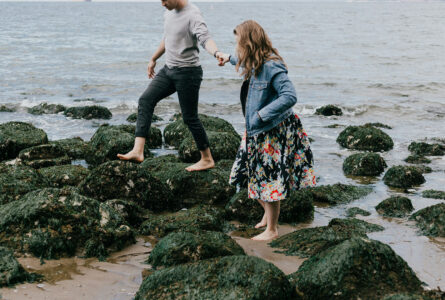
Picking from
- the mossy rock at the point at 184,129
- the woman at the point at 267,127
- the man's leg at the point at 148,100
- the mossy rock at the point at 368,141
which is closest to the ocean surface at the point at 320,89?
the mossy rock at the point at 368,141

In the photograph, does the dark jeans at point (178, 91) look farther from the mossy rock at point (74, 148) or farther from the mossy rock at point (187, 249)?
the mossy rock at point (74, 148)

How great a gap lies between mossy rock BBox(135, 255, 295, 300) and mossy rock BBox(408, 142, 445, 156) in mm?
7183

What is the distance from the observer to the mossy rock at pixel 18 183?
5301mm

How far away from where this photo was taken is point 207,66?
25688 millimetres

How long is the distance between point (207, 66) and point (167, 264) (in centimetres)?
2230

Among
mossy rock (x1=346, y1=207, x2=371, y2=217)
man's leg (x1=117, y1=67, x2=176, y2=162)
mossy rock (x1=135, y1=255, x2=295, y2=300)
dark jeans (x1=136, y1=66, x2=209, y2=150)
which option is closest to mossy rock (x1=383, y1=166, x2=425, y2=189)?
mossy rock (x1=346, y1=207, x2=371, y2=217)

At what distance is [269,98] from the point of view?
4.53 m

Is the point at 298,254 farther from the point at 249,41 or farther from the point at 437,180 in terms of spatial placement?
the point at 437,180

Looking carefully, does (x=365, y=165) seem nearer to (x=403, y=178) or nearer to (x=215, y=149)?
(x=403, y=178)

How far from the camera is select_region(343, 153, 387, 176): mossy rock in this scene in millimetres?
8078

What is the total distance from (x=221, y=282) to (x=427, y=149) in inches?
301

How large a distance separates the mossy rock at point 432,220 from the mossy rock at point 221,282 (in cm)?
249

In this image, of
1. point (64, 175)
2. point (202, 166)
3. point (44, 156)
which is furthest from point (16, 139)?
point (202, 166)

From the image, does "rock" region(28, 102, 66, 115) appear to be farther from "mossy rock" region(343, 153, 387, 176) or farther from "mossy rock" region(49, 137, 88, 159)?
"mossy rock" region(343, 153, 387, 176)
